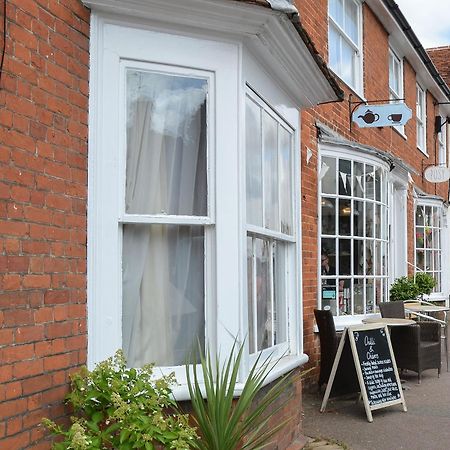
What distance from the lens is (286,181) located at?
5.20m

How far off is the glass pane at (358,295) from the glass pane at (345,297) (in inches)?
4.7

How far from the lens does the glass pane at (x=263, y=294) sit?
453 centimetres

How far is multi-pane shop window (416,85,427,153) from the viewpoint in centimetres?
1409

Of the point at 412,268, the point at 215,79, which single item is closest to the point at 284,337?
the point at 215,79

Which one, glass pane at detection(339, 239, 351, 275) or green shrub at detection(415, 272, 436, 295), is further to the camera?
green shrub at detection(415, 272, 436, 295)

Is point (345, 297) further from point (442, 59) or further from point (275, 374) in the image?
point (442, 59)

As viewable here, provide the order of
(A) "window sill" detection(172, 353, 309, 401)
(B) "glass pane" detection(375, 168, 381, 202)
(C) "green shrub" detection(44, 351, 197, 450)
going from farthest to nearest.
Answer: (B) "glass pane" detection(375, 168, 381, 202) → (A) "window sill" detection(172, 353, 309, 401) → (C) "green shrub" detection(44, 351, 197, 450)

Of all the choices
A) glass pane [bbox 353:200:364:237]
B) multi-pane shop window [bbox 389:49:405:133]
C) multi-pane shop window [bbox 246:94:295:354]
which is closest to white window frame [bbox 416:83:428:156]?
multi-pane shop window [bbox 389:49:405:133]

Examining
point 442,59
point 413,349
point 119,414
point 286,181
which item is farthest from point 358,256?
point 442,59

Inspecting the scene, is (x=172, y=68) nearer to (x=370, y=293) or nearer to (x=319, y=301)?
(x=319, y=301)

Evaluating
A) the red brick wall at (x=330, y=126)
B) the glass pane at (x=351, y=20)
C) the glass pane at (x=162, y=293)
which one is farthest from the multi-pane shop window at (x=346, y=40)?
the glass pane at (x=162, y=293)

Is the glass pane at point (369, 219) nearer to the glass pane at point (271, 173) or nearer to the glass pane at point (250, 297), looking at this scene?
the glass pane at point (271, 173)

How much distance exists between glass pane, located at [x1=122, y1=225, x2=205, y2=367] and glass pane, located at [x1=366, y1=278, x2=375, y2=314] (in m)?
5.38

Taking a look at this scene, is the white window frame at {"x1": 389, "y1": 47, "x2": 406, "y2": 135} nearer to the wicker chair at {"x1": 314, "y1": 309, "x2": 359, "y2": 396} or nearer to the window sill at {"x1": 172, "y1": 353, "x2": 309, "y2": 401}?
the wicker chair at {"x1": 314, "y1": 309, "x2": 359, "y2": 396}
